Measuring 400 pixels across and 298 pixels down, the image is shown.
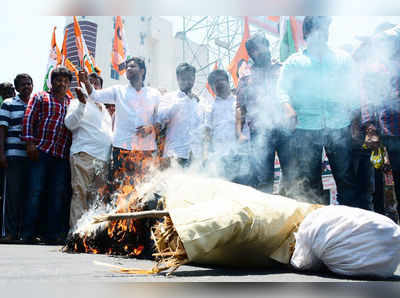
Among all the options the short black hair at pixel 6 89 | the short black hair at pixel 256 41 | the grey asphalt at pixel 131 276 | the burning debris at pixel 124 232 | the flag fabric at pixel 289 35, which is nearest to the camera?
the grey asphalt at pixel 131 276

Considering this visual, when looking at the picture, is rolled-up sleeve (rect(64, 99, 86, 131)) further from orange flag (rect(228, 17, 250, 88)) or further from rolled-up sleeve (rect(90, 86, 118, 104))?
orange flag (rect(228, 17, 250, 88))

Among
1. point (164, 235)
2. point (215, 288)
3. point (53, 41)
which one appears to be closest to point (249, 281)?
point (215, 288)

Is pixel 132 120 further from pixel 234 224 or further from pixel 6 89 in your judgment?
pixel 234 224

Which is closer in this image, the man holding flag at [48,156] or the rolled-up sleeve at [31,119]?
the man holding flag at [48,156]

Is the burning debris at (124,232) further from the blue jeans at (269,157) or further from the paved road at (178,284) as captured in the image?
the blue jeans at (269,157)

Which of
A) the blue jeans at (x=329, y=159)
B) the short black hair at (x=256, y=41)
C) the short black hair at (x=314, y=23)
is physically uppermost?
the short black hair at (x=314, y=23)

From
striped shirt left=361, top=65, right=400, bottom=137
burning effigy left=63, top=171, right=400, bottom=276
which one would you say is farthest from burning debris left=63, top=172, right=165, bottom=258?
striped shirt left=361, top=65, right=400, bottom=137

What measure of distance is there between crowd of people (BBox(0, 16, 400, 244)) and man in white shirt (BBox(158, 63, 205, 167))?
1 centimetres

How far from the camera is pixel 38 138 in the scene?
Result: 15.4 ft

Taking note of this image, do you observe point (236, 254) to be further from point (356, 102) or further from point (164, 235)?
point (356, 102)

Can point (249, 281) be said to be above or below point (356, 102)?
below

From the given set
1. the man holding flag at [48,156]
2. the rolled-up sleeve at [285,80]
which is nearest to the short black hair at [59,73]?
the man holding flag at [48,156]

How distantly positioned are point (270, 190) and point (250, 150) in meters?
0.45

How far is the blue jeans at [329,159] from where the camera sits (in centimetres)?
383
